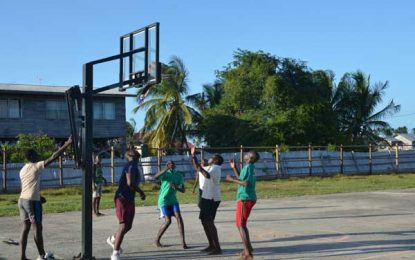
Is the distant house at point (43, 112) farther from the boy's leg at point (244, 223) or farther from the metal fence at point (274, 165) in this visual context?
the boy's leg at point (244, 223)

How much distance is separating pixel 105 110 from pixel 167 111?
437 cm

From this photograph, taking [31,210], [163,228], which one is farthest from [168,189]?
[31,210]

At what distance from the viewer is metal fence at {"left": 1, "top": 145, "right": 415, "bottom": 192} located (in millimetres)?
27562

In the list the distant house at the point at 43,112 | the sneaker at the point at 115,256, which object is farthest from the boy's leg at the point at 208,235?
the distant house at the point at 43,112

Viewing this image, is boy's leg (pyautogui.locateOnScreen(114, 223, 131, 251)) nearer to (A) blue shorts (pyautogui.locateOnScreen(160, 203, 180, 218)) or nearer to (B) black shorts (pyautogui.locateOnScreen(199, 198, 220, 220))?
(B) black shorts (pyautogui.locateOnScreen(199, 198, 220, 220))

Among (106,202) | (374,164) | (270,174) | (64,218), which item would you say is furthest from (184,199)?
(374,164)

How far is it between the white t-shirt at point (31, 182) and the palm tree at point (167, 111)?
3177 cm

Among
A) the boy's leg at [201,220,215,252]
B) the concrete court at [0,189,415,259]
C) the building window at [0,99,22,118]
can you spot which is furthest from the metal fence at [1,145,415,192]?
the boy's leg at [201,220,215,252]

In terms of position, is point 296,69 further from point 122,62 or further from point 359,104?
point 122,62

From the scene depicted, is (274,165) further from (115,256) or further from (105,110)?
(115,256)

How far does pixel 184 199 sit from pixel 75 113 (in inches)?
489

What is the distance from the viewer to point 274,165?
115ft

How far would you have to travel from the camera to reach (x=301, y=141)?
140 feet

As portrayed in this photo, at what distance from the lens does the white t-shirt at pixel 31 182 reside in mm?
8738
